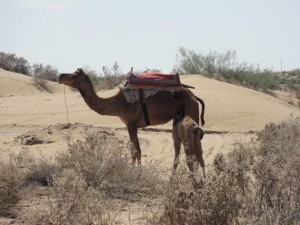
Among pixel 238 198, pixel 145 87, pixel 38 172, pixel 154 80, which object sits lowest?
pixel 38 172

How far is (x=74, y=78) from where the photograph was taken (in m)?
11.1

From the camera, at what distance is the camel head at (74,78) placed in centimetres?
1093

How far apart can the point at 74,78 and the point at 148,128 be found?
30.7 ft

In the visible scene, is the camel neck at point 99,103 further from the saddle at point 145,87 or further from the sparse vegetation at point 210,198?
the sparse vegetation at point 210,198

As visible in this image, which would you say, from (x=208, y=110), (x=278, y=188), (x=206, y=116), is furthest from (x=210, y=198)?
(x=208, y=110)

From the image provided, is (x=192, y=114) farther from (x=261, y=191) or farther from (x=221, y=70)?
(x=221, y=70)

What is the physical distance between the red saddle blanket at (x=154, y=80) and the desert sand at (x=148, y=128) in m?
2.26

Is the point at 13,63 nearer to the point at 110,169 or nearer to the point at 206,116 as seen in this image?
A: the point at 206,116

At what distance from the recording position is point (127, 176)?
9.01 m

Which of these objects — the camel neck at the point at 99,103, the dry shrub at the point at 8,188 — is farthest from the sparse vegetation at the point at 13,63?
the dry shrub at the point at 8,188

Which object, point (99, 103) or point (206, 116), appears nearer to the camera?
point (99, 103)

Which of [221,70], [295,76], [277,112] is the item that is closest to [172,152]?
[277,112]

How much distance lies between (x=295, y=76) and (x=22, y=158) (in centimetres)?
5788

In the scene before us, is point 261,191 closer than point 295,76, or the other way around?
point 261,191
